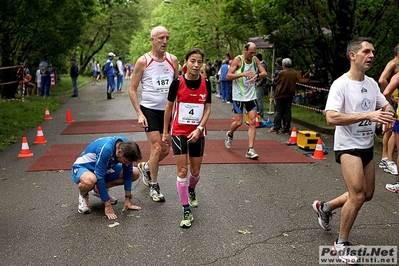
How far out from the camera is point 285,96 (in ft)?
40.2

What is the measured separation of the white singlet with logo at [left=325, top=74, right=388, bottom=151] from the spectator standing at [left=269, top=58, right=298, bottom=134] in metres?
7.67

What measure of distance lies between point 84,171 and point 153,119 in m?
1.14

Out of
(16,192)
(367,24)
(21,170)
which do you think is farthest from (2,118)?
(367,24)

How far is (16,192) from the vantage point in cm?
688

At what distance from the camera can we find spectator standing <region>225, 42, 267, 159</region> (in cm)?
870

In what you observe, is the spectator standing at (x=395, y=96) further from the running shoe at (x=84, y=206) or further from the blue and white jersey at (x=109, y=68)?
the blue and white jersey at (x=109, y=68)

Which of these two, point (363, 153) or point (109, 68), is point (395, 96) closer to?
point (363, 153)

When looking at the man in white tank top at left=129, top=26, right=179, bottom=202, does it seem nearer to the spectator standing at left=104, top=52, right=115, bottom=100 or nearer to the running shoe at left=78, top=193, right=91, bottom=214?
the running shoe at left=78, top=193, right=91, bottom=214

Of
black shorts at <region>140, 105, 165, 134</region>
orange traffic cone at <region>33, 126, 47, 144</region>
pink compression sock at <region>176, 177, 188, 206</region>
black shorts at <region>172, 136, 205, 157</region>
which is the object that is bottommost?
orange traffic cone at <region>33, 126, 47, 144</region>

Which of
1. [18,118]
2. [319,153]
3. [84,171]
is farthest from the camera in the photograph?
[18,118]

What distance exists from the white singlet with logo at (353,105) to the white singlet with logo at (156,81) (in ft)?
8.20

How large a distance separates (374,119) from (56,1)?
1664 cm

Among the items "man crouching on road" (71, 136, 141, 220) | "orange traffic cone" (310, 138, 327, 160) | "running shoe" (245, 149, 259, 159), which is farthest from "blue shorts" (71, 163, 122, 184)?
"orange traffic cone" (310, 138, 327, 160)

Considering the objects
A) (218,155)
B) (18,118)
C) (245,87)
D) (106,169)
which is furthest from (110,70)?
(106,169)
